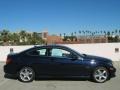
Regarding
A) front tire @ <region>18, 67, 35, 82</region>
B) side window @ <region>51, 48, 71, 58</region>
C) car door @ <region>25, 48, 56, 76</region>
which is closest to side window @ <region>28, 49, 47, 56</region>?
car door @ <region>25, 48, 56, 76</region>

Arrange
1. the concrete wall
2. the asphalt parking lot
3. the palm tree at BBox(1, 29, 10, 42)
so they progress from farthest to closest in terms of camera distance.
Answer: the palm tree at BBox(1, 29, 10, 42) < the concrete wall < the asphalt parking lot

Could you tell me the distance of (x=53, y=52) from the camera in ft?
40.5

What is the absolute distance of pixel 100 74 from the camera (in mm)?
12023

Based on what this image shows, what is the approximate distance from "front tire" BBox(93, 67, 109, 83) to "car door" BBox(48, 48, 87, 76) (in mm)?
482

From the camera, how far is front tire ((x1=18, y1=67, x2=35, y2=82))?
40.1 feet

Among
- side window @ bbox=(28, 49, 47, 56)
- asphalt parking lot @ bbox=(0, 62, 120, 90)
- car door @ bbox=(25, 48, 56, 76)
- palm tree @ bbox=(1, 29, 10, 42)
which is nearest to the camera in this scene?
asphalt parking lot @ bbox=(0, 62, 120, 90)

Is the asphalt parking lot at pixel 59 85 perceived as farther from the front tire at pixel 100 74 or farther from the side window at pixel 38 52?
the side window at pixel 38 52

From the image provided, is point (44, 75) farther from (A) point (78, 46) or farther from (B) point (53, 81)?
(A) point (78, 46)

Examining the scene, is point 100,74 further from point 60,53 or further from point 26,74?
point 26,74

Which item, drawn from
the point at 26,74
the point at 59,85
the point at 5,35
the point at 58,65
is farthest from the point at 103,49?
the point at 5,35

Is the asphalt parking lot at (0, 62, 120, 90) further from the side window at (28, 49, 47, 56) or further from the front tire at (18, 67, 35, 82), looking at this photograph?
the side window at (28, 49, 47, 56)

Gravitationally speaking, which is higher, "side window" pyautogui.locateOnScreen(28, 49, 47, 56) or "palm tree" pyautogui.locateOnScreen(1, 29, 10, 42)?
"palm tree" pyautogui.locateOnScreen(1, 29, 10, 42)

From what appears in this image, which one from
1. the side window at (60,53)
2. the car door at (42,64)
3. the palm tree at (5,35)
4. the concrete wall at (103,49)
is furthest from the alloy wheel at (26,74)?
the palm tree at (5,35)

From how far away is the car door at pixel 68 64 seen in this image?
12.0 m
